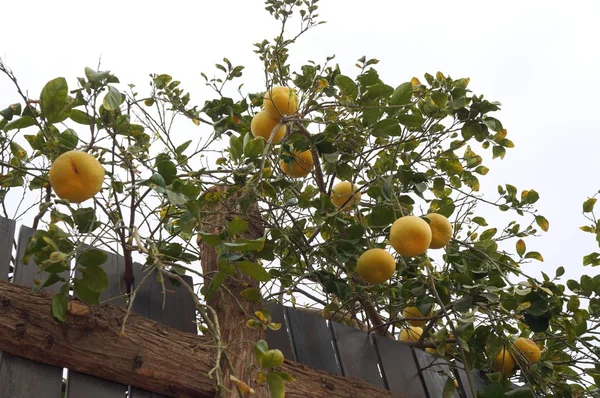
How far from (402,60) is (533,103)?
1479mm

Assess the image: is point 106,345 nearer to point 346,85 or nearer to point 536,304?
point 346,85

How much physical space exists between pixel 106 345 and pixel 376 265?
74cm

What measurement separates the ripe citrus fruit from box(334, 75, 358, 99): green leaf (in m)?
0.46

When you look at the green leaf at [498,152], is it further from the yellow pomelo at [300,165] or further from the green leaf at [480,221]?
the yellow pomelo at [300,165]

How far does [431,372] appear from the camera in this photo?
222 cm

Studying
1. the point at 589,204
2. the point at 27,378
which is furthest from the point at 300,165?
the point at 589,204

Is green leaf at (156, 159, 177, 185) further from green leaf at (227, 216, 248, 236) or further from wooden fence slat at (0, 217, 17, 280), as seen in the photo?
wooden fence slat at (0, 217, 17, 280)

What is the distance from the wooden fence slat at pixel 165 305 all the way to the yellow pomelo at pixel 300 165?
0.53 metres

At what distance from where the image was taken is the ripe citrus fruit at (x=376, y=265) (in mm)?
1696

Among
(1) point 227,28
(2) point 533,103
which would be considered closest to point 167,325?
(1) point 227,28

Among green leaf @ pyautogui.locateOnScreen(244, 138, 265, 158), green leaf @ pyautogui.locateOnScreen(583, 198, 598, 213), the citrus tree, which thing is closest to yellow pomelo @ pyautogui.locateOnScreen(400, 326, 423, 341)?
the citrus tree

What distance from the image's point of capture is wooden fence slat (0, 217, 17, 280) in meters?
1.40

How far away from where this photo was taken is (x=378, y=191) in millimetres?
1927

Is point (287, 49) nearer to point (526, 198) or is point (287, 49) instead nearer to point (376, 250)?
point (376, 250)
